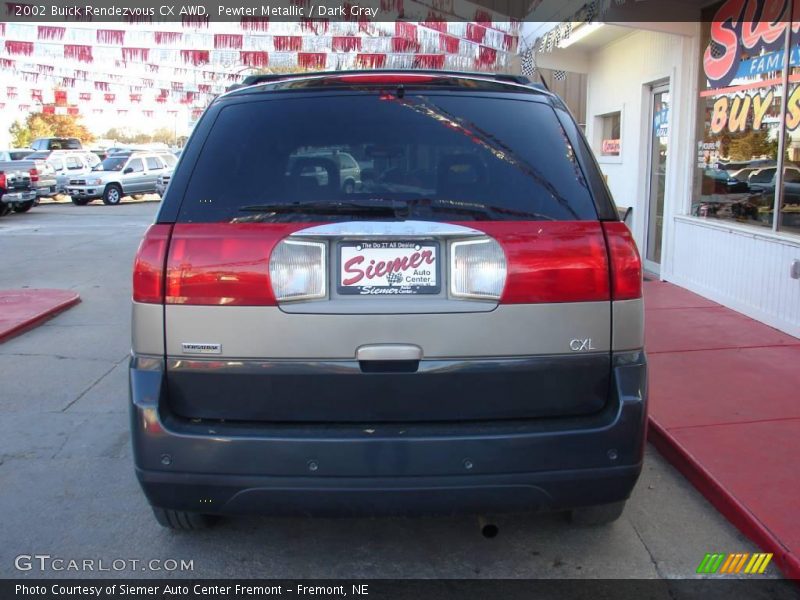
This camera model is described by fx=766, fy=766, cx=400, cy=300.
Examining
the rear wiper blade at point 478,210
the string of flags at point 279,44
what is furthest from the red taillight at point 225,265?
the string of flags at point 279,44

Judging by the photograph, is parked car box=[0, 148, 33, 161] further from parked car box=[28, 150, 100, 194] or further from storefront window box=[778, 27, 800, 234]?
storefront window box=[778, 27, 800, 234]

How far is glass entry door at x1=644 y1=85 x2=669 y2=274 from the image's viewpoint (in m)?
9.52

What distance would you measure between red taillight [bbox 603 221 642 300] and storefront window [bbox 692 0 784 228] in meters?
4.65

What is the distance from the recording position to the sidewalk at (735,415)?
357 cm

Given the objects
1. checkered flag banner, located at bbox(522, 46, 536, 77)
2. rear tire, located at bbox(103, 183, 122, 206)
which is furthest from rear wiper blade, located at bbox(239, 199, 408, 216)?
rear tire, located at bbox(103, 183, 122, 206)

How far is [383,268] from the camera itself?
268 cm

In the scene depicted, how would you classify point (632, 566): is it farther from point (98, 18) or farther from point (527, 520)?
point (98, 18)

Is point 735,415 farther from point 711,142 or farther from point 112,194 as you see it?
point 112,194

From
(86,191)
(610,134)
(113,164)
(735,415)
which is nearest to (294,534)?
(735,415)

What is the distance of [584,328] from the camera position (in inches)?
108

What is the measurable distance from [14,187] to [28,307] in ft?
52.3

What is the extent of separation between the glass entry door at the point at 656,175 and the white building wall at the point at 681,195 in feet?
0.28

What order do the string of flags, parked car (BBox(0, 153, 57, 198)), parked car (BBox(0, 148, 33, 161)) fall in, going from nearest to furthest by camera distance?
the string of flags, parked car (BBox(0, 153, 57, 198)), parked car (BBox(0, 148, 33, 161))

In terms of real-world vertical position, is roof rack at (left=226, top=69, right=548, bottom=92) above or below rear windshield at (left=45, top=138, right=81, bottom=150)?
below
